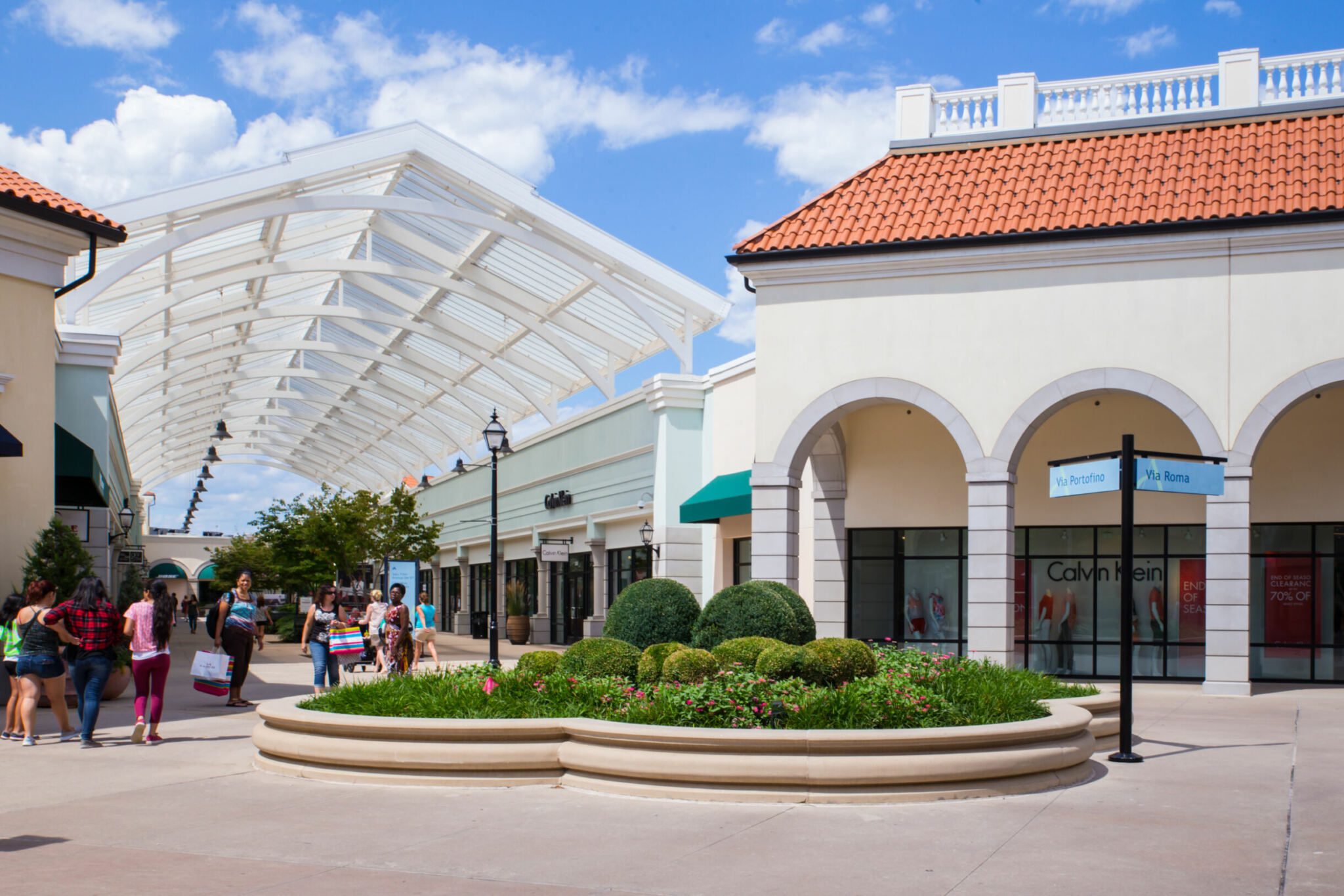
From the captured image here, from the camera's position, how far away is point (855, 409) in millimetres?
22484

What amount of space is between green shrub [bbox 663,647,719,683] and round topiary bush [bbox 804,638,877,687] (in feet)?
3.12

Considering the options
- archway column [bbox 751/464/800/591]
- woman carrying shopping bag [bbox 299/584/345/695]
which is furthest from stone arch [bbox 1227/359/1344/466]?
woman carrying shopping bag [bbox 299/584/345/695]

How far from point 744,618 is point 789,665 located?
266 centimetres

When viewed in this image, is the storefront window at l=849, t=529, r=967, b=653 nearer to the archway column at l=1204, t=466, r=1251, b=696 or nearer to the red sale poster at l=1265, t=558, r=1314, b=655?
the red sale poster at l=1265, t=558, r=1314, b=655

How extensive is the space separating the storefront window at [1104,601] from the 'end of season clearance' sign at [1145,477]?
10.7 meters

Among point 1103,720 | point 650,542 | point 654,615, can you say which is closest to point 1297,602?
point 1103,720

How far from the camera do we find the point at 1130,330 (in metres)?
20.4

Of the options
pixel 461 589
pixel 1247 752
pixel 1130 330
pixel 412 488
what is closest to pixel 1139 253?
pixel 1130 330

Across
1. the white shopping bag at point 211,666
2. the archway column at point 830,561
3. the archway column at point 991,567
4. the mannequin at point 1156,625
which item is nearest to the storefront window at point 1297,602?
the mannequin at point 1156,625

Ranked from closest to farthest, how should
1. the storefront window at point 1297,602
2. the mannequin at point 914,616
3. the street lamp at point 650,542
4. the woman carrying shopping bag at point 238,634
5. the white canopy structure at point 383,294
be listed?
the woman carrying shopping bag at point 238,634 < the storefront window at point 1297,602 < the mannequin at point 914,616 < the white canopy structure at point 383,294 < the street lamp at point 650,542

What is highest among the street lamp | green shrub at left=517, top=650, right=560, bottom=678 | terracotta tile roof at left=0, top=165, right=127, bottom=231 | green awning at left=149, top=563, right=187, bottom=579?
terracotta tile roof at left=0, top=165, right=127, bottom=231

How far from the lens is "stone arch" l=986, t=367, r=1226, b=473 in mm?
19984

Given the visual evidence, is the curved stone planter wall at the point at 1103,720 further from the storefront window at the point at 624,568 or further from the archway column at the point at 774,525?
the storefront window at the point at 624,568

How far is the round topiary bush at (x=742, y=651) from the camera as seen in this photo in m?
12.7
